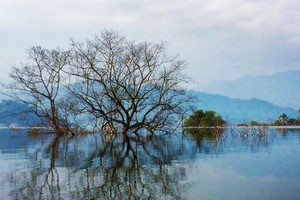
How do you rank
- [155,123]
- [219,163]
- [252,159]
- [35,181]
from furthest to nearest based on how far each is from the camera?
1. [155,123]
2. [252,159]
3. [219,163]
4. [35,181]

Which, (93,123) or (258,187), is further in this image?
(93,123)

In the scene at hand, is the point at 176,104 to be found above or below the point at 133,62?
below

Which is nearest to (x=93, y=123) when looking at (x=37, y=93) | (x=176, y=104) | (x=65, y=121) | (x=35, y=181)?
(x=65, y=121)

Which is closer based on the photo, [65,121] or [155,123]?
[155,123]

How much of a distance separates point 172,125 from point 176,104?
4.60 m

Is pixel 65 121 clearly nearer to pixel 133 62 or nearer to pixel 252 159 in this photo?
pixel 133 62

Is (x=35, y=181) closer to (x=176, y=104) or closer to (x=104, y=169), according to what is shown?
(x=104, y=169)

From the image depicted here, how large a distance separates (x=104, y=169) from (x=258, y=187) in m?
4.92

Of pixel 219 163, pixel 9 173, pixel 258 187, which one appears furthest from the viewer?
pixel 219 163

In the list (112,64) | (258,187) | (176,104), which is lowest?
(258,187)

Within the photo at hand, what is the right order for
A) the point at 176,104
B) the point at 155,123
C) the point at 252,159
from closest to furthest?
the point at 252,159
the point at 176,104
the point at 155,123

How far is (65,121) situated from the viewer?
4456cm

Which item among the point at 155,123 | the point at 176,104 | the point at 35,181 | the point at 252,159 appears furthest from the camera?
the point at 155,123

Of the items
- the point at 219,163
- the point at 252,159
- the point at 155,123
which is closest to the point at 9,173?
the point at 219,163
